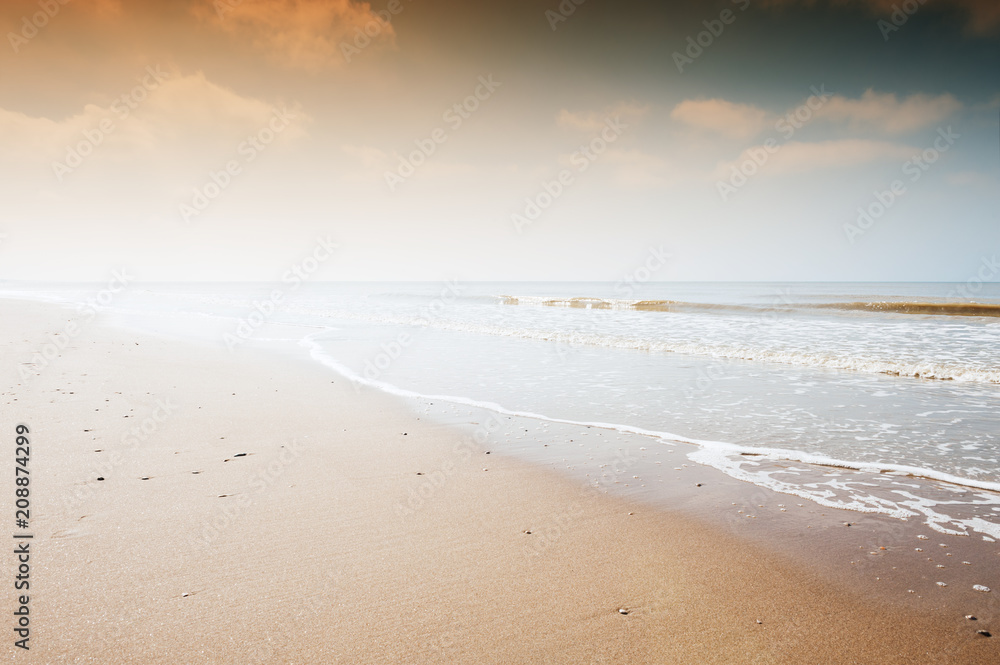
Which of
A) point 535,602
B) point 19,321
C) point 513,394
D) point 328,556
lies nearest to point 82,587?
point 328,556

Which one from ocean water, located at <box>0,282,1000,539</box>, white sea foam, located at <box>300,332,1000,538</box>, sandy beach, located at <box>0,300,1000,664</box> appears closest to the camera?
sandy beach, located at <box>0,300,1000,664</box>

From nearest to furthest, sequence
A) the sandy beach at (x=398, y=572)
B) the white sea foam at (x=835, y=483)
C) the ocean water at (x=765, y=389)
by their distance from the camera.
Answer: the sandy beach at (x=398, y=572) < the white sea foam at (x=835, y=483) < the ocean water at (x=765, y=389)

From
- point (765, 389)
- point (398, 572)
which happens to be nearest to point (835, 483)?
point (398, 572)

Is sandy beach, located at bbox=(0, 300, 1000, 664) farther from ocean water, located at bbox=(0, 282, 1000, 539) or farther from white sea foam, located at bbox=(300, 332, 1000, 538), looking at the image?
ocean water, located at bbox=(0, 282, 1000, 539)

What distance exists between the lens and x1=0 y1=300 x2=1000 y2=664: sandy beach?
2.44 meters

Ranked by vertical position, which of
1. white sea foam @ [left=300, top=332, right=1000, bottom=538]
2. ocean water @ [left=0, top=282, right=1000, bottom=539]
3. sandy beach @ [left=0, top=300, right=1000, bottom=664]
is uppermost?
ocean water @ [left=0, top=282, right=1000, bottom=539]

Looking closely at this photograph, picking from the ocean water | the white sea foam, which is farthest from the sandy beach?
the ocean water

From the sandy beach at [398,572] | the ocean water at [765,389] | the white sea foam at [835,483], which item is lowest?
the sandy beach at [398,572]

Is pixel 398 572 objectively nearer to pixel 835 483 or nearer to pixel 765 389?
pixel 835 483

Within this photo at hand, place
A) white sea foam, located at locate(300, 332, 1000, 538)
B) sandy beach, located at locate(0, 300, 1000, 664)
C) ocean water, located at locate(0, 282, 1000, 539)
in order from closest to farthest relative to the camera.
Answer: sandy beach, located at locate(0, 300, 1000, 664) → white sea foam, located at locate(300, 332, 1000, 538) → ocean water, located at locate(0, 282, 1000, 539)

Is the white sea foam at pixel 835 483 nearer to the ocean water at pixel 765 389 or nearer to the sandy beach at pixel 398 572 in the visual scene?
the ocean water at pixel 765 389

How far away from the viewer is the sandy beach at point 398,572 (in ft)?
8.02

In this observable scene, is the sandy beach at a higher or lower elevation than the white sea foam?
lower

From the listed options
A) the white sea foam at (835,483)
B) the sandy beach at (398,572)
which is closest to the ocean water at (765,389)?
the white sea foam at (835,483)
